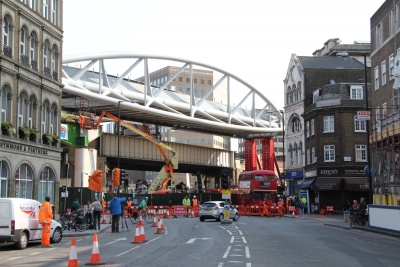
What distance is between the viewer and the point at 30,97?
35688 millimetres

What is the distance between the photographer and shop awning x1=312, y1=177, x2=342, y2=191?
58125mm

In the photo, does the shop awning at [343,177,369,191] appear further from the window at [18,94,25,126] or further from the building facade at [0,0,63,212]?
the window at [18,94,25,126]

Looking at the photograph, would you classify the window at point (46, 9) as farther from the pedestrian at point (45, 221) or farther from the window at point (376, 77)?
A: the window at point (376, 77)

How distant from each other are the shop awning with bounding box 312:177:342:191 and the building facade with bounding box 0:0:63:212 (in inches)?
1125

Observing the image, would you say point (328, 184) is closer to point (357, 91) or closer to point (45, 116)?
point (357, 91)

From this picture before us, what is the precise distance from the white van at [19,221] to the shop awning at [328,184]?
40.0 meters

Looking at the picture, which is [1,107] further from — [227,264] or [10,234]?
[227,264]

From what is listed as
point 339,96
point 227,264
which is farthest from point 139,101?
point 227,264

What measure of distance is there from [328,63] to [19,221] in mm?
55754

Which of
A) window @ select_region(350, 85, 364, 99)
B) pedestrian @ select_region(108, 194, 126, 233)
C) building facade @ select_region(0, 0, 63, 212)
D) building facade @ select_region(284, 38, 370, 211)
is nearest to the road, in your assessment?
pedestrian @ select_region(108, 194, 126, 233)

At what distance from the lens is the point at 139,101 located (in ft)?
245

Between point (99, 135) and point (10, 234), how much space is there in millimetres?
50866

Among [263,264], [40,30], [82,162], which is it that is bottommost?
[263,264]

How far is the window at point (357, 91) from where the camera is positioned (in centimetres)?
6103
